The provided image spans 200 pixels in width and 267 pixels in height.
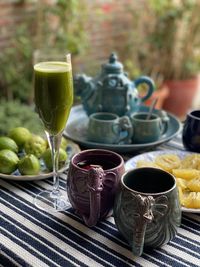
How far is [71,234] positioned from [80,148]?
431 millimetres

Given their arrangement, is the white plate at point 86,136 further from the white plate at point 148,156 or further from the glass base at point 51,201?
the glass base at point 51,201

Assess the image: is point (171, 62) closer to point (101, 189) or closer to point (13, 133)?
point (13, 133)

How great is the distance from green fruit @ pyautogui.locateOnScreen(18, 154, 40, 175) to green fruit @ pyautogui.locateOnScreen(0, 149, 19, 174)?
0.02 metres

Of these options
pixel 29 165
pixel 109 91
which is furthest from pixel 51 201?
pixel 109 91

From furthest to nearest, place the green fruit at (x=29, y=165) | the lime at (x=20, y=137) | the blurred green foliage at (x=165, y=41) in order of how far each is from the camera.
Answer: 1. the blurred green foliage at (x=165, y=41)
2. the lime at (x=20, y=137)
3. the green fruit at (x=29, y=165)

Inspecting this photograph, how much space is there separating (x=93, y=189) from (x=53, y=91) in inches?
9.8

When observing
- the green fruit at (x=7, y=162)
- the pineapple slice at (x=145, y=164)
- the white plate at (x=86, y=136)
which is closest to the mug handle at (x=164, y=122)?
the white plate at (x=86, y=136)

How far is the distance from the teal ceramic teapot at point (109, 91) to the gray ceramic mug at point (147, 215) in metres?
0.48

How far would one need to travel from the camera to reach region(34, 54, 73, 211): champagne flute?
90 cm

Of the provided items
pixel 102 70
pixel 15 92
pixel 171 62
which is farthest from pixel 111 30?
pixel 102 70

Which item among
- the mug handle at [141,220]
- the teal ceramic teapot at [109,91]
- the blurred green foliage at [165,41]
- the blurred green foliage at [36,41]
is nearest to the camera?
the mug handle at [141,220]

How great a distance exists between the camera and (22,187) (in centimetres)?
102

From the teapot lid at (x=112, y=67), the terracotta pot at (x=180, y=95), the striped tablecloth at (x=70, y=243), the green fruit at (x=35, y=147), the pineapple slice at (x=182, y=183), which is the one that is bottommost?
the terracotta pot at (x=180, y=95)

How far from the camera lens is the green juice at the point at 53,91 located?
90 cm
